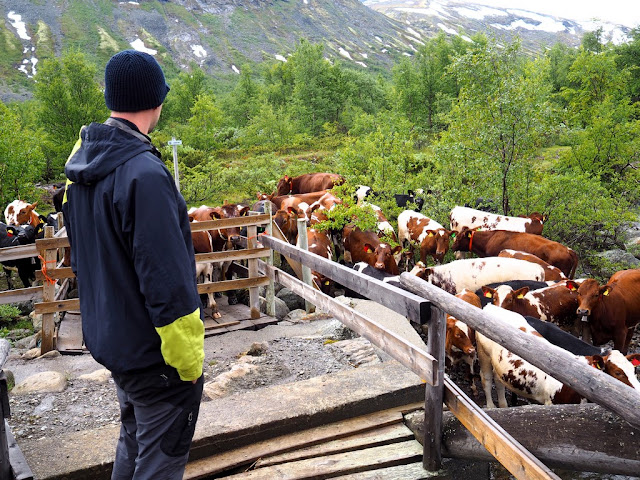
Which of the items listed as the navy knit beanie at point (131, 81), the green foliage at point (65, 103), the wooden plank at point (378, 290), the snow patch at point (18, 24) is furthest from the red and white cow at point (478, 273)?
the snow patch at point (18, 24)

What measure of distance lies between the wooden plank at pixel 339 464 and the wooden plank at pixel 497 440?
1.96 ft

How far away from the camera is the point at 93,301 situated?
265 centimetres

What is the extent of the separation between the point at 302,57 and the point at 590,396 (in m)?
49.2

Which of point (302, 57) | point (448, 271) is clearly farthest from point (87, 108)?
point (448, 271)

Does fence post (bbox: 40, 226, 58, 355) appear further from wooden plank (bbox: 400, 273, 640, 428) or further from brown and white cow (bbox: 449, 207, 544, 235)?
brown and white cow (bbox: 449, 207, 544, 235)

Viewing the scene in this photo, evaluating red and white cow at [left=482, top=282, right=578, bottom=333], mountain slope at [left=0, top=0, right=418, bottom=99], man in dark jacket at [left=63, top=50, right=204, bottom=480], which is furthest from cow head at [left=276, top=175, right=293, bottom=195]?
mountain slope at [left=0, top=0, right=418, bottom=99]

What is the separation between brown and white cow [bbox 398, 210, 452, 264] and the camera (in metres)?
13.2

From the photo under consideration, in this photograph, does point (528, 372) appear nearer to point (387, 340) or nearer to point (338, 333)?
point (338, 333)

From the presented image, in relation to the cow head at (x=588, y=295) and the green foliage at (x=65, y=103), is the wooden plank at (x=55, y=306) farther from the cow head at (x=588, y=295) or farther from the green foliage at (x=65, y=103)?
the green foliage at (x=65, y=103)

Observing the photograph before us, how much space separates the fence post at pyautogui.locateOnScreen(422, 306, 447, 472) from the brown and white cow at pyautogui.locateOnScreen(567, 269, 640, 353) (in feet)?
18.7

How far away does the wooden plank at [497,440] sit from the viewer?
9.45 ft

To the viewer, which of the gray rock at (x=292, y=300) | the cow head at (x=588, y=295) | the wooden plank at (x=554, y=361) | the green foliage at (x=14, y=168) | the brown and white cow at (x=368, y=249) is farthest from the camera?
the green foliage at (x=14, y=168)

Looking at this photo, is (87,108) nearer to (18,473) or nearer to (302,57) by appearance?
(302,57)

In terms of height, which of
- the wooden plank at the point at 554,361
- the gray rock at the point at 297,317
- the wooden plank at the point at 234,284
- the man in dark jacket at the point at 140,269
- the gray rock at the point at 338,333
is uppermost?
the man in dark jacket at the point at 140,269
